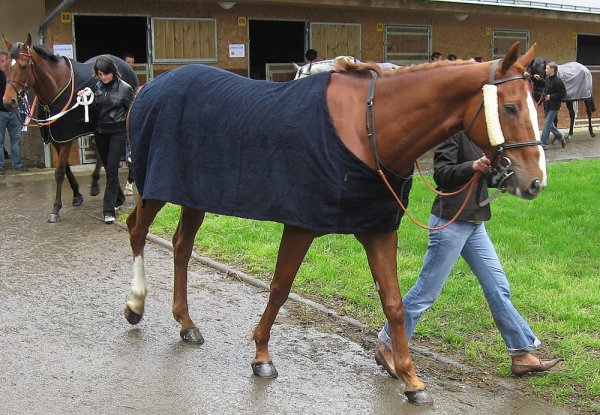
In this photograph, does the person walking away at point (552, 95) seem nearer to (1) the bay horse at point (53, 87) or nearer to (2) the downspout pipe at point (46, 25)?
(2) the downspout pipe at point (46, 25)

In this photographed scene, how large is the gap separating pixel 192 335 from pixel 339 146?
6.43 feet

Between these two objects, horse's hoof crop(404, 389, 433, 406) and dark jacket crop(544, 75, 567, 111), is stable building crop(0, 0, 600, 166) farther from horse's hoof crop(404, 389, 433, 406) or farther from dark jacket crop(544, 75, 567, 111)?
horse's hoof crop(404, 389, 433, 406)

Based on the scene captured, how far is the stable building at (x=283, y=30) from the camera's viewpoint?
13.4m

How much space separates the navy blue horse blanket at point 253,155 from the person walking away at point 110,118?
385 cm

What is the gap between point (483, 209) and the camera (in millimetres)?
4441

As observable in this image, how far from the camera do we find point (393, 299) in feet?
14.1

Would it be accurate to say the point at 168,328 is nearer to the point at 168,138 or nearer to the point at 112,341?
the point at 112,341

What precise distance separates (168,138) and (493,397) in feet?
8.66

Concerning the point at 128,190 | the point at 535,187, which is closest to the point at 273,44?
the point at 128,190

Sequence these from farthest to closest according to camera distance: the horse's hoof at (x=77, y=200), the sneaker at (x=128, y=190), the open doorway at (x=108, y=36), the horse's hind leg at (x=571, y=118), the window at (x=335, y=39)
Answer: the horse's hind leg at (x=571, y=118) < the window at (x=335, y=39) < the open doorway at (x=108, y=36) < the sneaker at (x=128, y=190) < the horse's hoof at (x=77, y=200)

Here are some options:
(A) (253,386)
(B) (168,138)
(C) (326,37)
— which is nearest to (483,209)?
(A) (253,386)

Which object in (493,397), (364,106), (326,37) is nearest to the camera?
(364,106)

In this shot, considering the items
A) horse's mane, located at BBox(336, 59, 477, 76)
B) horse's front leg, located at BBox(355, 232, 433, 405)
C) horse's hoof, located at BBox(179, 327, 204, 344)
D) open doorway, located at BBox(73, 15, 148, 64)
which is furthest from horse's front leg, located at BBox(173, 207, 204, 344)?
open doorway, located at BBox(73, 15, 148, 64)

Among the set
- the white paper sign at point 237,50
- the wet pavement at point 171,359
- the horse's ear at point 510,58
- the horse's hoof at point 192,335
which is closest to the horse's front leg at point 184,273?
the horse's hoof at point 192,335
